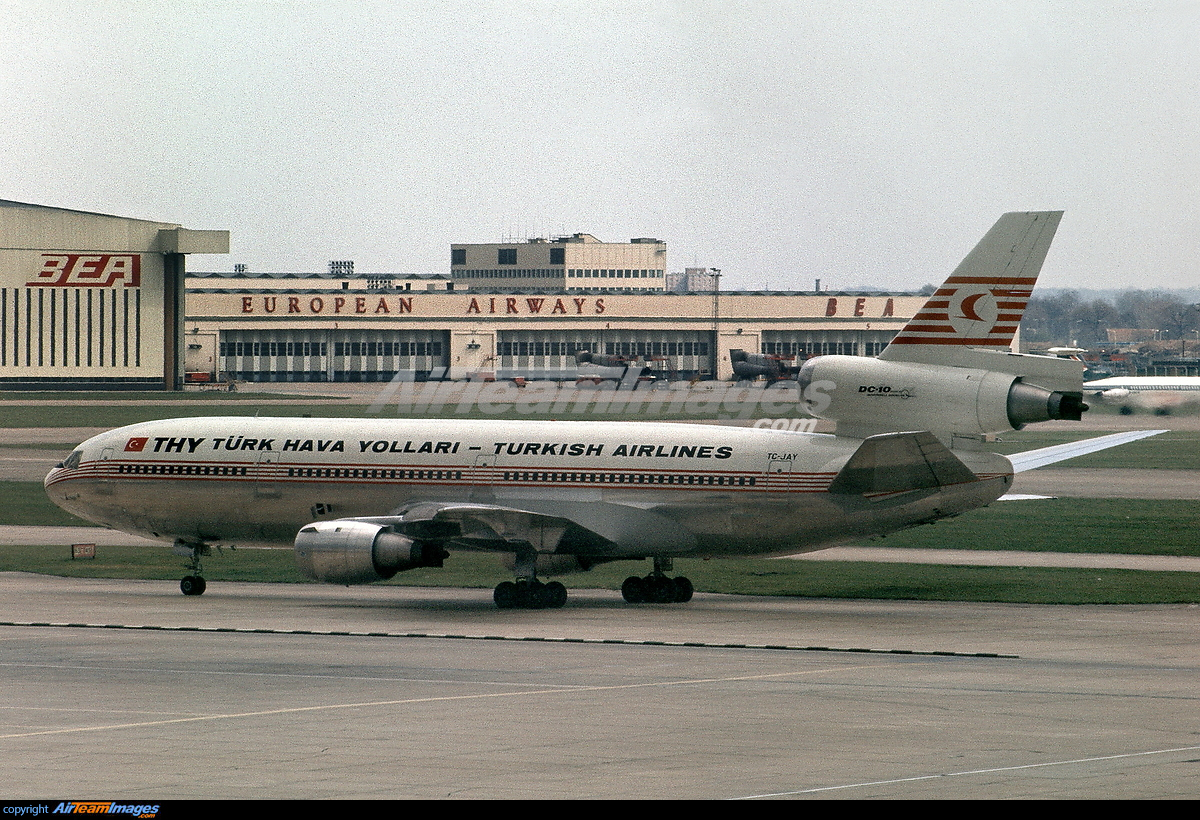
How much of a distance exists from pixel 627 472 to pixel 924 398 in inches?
312

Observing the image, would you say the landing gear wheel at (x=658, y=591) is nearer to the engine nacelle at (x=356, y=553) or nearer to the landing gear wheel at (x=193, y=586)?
the engine nacelle at (x=356, y=553)

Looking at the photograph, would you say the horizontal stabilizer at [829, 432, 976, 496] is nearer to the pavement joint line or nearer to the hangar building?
the pavement joint line

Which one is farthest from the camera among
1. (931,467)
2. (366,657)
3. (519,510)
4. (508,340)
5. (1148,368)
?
(508,340)

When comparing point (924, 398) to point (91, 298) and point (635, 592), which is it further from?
point (91, 298)

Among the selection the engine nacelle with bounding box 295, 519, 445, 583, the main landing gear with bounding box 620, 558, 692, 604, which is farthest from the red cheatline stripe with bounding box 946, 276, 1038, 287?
the engine nacelle with bounding box 295, 519, 445, 583

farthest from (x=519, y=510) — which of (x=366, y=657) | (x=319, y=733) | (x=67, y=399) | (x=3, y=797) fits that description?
(x=67, y=399)

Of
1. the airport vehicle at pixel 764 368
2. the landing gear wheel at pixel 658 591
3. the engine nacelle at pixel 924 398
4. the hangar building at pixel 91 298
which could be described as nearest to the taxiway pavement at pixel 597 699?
the landing gear wheel at pixel 658 591

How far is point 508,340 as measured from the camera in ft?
571

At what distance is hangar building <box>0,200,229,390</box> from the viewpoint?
142625mm

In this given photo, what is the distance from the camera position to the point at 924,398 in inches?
1631

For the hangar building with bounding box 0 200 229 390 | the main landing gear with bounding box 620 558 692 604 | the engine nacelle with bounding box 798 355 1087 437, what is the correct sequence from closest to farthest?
1. the engine nacelle with bounding box 798 355 1087 437
2. the main landing gear with bounding box 620 558 692 604
3. the hangar building with bounding box 0 200 229 390

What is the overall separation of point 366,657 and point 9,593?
16.7 m

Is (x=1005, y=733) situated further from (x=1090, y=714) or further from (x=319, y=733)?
(x=319, y=733)

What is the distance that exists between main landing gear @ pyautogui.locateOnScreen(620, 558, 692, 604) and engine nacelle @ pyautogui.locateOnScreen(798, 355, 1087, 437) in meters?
6.28
